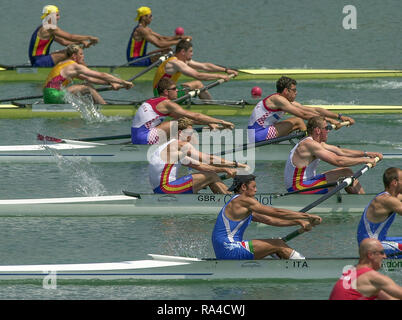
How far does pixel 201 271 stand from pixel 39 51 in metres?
16.3

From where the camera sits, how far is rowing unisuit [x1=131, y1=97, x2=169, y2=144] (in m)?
20.6

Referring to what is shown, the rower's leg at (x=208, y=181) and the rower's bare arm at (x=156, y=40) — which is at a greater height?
the rower's bare arm at (x=156, y=40)

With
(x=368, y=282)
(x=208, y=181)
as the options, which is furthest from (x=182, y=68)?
(x=368, y=282)

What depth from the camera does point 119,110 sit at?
25172 millimetres

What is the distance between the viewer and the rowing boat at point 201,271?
14.5 meters

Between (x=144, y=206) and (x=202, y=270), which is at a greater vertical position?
(x=144, y=206)

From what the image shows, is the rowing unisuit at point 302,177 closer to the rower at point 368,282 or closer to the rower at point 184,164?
the rower at point 184,164

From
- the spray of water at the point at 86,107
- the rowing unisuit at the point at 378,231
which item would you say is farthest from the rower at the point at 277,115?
the rowing unisuit at the point at 378,231

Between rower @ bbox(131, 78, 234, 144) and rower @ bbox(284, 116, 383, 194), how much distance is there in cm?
289

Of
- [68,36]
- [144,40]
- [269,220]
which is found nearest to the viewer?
[269,220]

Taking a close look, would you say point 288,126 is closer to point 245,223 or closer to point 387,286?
point 245,223

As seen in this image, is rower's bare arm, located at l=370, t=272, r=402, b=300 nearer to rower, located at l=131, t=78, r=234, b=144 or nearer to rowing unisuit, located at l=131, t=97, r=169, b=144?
rower, located at l=131, t=78, r=234, b=144

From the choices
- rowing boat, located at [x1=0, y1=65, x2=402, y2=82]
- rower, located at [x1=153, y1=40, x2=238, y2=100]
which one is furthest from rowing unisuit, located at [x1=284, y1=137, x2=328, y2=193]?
rowing boat, located at [x1=0, y1=65, x2=402, y2=82]

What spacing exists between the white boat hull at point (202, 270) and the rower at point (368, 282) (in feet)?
7.78
